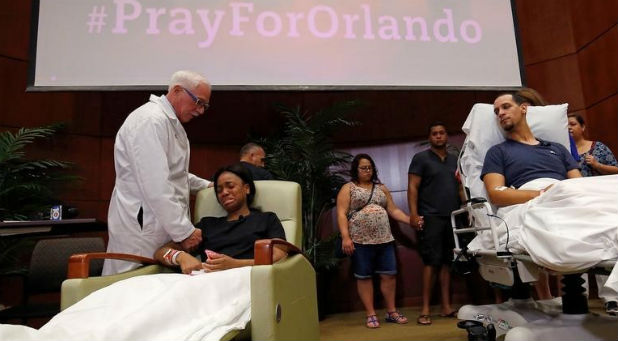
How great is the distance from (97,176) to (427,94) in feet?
9.99

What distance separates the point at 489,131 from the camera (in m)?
2.58

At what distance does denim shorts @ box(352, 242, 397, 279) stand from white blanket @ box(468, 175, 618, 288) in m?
1.49

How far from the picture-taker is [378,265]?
323 cm

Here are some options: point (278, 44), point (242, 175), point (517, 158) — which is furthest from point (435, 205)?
point (242, 175)

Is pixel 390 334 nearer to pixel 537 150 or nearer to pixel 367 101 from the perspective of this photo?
pixel 537 150

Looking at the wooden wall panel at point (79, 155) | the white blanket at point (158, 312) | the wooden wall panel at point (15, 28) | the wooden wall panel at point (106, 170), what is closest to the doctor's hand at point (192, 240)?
the white blanket at point (158, 312)

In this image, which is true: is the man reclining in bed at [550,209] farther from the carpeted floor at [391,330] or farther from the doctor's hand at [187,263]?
the doctor's hand at [187,263]

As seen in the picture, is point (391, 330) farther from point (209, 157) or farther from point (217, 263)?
point (209, 157)

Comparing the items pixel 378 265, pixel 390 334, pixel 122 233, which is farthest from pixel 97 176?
pixel 390 334

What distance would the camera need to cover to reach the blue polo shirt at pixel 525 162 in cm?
228

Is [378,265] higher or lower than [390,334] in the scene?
higher

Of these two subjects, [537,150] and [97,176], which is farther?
[97,176]

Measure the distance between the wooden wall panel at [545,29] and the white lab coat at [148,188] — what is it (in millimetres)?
3503

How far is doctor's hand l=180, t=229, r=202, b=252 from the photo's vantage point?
5.98 ft
